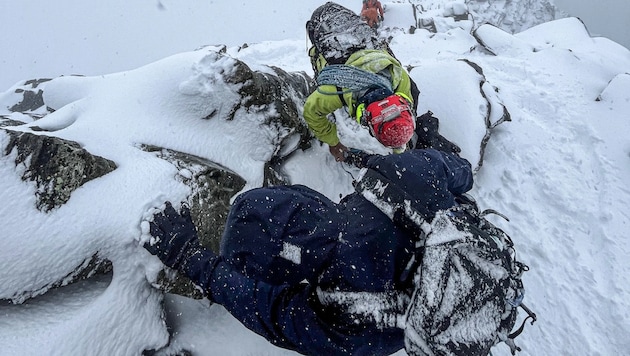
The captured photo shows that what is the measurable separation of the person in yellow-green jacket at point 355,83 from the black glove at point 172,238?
6.32ft

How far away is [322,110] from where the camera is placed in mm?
4152

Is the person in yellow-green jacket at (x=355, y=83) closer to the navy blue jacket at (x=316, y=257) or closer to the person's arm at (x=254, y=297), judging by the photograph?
the navy blue jacket at (x=316, y=257)

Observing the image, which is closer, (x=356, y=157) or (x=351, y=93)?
(x=351, y=93)

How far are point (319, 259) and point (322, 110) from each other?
242 centimetres

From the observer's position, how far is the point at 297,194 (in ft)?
8.34

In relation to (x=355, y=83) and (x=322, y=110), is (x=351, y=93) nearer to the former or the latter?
(x=355, y=83)

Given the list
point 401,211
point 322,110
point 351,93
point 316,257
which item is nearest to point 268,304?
point 316,257

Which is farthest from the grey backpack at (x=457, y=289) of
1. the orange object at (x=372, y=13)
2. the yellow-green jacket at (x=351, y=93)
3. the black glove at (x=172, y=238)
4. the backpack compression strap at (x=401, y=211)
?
the orange object at (x=372, y=13)

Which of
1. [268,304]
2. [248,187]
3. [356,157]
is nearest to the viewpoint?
[268,304]

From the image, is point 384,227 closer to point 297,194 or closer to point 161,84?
point 297,194

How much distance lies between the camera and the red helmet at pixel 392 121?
3.17m

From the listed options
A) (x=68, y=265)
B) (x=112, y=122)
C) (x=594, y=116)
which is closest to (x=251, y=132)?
(x=112, y=122)

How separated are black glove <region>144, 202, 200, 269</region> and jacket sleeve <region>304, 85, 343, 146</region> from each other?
203 cm

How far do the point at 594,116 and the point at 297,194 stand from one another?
6.21 meters
